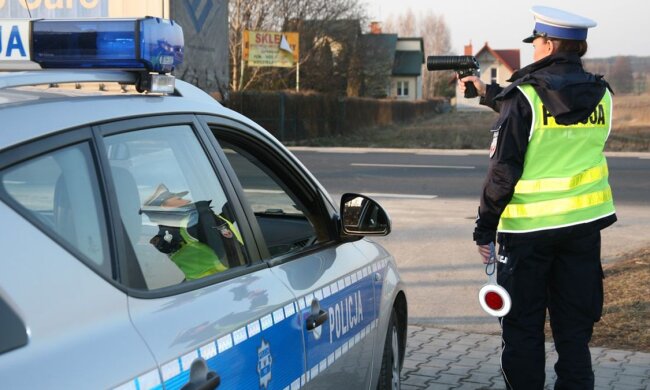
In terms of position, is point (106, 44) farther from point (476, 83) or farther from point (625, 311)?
point (625, 311)

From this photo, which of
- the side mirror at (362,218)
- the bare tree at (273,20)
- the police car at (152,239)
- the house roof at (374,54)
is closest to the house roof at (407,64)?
the house roof at (374,54)

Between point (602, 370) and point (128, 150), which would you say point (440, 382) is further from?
point (128, 150)

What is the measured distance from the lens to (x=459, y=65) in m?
4.50

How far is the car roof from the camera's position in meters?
2.00

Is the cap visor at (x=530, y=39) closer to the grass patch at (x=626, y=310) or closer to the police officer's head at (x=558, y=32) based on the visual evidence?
the police officer's head at (x=558, y=32)

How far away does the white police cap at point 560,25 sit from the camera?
4055 millimetres

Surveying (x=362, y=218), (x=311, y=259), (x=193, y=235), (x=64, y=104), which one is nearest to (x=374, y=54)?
(x=362, y=218)

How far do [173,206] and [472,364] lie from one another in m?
3.21

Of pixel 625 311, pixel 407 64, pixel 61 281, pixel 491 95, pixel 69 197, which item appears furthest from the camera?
pixel 407 64

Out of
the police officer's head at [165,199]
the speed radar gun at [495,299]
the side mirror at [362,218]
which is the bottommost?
the speed radar gun at [495,299]

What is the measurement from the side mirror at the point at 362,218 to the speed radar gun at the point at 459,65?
3.76 ft

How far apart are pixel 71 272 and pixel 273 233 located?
194 cm

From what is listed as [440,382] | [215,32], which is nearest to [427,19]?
[215,32]

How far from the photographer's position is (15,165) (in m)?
1.94
